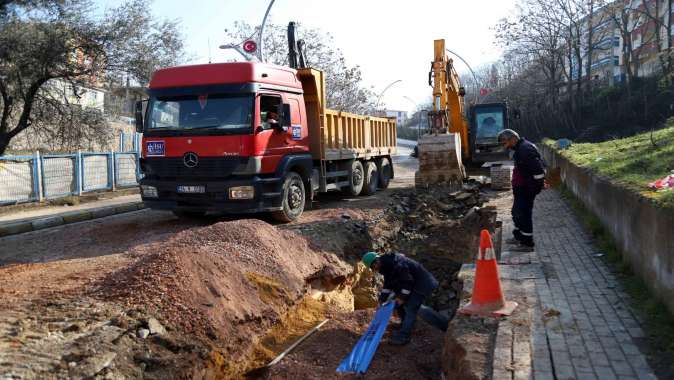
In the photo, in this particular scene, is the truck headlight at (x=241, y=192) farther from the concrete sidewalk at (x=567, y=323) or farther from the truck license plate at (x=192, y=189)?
the concrete sidewalk at (x=567, y=323)

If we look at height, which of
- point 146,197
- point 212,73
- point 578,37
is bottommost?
point 146,197

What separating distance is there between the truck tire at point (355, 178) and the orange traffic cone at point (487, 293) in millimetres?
8849

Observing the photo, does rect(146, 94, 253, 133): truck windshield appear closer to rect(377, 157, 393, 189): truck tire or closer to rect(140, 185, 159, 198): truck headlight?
rect(140, 185, 159, 198): truck headlight

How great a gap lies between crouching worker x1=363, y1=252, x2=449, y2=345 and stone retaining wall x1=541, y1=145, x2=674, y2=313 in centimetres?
218

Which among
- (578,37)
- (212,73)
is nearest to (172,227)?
(212,73)

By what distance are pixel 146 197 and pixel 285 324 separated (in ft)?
15.4

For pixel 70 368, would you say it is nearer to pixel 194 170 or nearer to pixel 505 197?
pixel 194 170

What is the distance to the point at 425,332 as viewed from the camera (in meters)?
6.45

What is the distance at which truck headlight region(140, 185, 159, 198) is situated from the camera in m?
9.56

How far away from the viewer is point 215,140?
908 cm

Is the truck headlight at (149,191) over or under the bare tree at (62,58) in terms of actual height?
under

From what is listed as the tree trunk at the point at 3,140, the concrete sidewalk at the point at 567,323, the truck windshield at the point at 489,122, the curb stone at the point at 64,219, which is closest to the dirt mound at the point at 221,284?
the concrete sidewalk at the point at 567,323

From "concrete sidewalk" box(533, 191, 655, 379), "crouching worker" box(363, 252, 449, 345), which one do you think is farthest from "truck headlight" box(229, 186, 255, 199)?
"concrete sidewalk" box(533, 191, 655, 379)

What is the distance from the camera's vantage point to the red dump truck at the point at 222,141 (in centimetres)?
909
